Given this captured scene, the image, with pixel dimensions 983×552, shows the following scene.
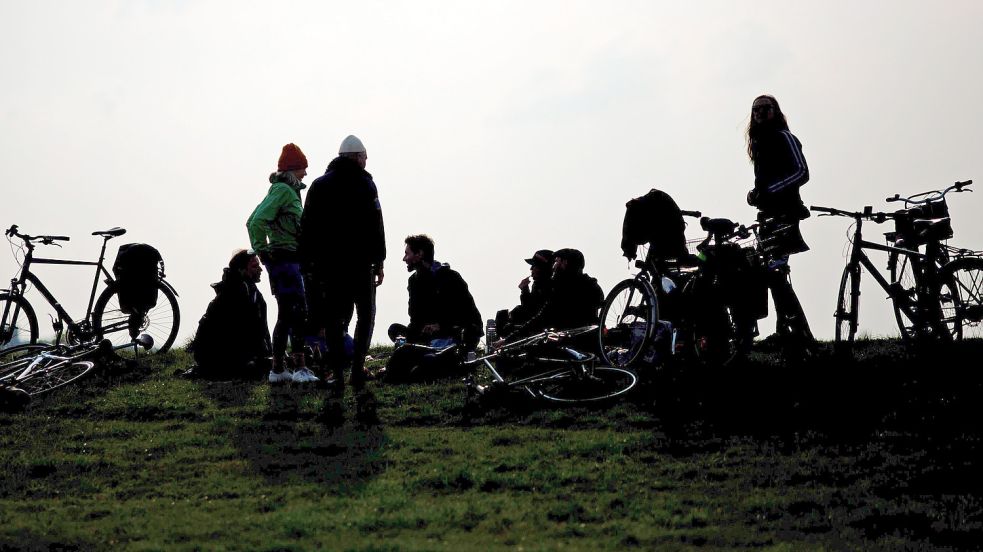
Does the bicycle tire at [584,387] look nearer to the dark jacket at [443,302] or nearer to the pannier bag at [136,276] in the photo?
the dark jacket at [443,302]

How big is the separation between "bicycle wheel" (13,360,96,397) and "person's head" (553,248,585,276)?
4561mm

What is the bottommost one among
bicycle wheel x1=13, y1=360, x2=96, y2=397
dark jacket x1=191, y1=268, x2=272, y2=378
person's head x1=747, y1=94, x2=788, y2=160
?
bicycle wheel x1=13, y1=360, x2=96, y2=397

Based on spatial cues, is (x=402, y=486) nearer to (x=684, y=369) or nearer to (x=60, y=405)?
(x=684, y=369)

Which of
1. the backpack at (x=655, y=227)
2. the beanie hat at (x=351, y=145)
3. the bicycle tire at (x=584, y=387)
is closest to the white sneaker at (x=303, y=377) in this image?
the beanie hat at (x=351, y=145)

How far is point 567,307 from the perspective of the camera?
40.1ft

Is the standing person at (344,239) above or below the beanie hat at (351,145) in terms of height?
below

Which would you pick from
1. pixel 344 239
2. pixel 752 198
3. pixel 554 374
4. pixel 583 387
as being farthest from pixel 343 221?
pixel 752 198

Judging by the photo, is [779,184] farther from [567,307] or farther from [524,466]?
[524,466]

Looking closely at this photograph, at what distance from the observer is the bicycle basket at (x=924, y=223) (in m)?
10.9

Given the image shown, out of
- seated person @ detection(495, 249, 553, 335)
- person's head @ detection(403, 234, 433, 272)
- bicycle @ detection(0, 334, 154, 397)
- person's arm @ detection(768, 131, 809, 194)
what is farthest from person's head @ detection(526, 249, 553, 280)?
bicycle @ detection(0, 334, 154, 397)

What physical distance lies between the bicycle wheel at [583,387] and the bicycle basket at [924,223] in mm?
2721

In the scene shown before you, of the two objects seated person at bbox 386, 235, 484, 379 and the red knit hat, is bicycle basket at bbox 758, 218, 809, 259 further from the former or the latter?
the red knit hat

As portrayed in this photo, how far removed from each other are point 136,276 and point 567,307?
5210 millimetres

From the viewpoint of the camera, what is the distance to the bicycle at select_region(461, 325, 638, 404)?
10398 mm
